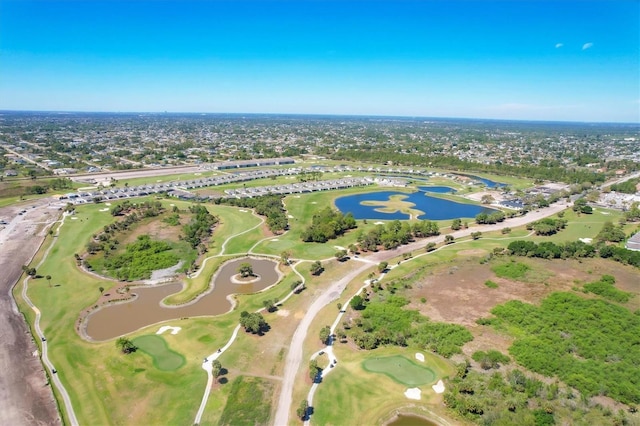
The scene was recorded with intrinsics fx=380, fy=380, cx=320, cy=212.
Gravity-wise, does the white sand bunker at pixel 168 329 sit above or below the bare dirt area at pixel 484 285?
below

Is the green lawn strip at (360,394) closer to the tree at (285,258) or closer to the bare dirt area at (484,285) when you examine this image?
the bare dirt area at (484,285)

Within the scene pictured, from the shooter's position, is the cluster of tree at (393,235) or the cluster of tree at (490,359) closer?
the cluster of tree at (490,359)

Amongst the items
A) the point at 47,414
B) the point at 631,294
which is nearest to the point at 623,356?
the point at 631,294

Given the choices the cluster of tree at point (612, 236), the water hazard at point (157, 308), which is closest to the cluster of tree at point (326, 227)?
the water hazard at point (157, 308)

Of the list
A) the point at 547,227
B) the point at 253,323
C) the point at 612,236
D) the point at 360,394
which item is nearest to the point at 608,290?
the point at 612,236

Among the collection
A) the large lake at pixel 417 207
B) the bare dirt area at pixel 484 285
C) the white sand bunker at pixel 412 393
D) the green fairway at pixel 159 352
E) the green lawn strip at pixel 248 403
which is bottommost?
the green fairway at pixel 159 352

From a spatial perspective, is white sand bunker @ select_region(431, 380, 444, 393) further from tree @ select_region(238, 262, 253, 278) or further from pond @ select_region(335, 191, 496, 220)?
pond @ select_region(335, 191, 496, 220)
